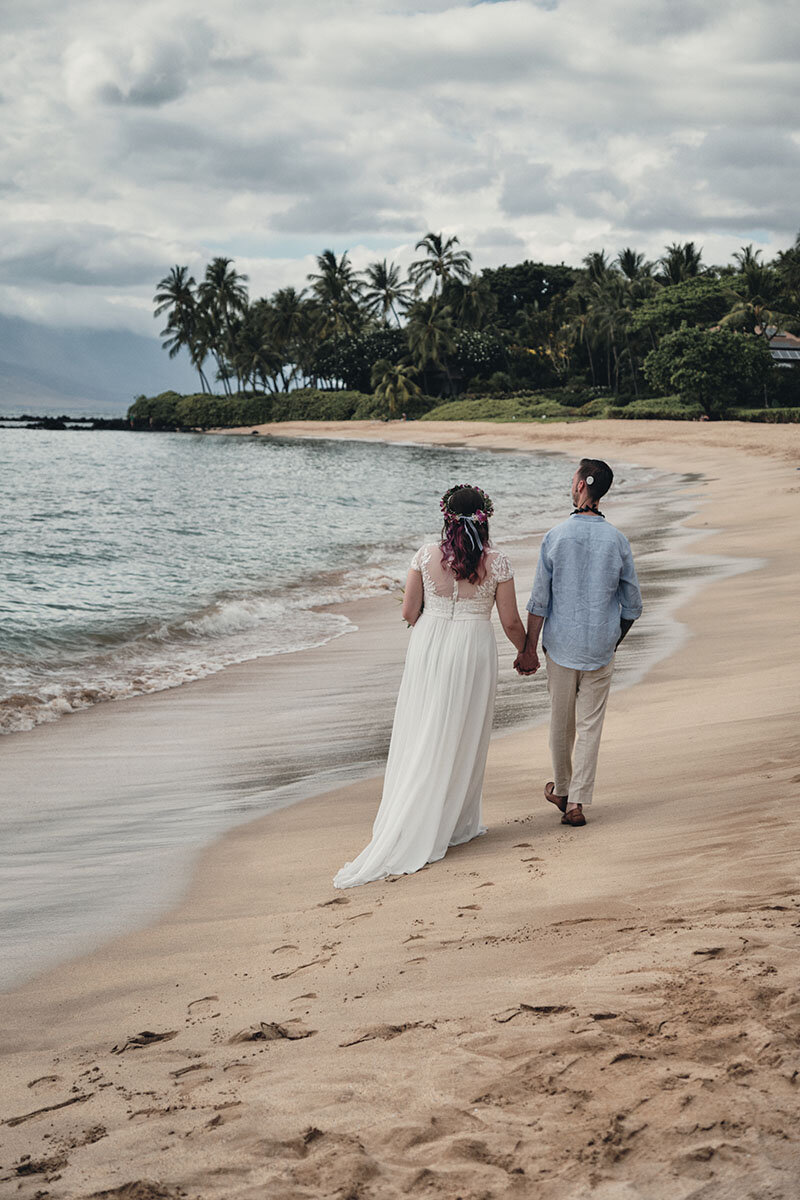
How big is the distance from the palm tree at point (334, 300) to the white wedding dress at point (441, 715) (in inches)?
3330

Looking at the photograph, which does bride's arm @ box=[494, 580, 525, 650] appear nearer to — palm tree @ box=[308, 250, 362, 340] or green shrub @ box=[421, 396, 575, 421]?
green shrub @ box=[421, 396, 575, 421]

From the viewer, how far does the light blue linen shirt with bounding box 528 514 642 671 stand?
474cm

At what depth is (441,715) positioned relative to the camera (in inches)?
181

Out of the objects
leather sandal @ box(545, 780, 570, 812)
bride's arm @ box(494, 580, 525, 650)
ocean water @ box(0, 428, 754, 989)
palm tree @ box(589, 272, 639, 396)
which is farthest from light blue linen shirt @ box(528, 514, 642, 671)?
palm tree @ box(589, 272, 639, 396)

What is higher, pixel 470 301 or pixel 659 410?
pixel 470 301

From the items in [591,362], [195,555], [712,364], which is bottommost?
[195,555]

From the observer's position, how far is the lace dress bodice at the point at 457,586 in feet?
15.2

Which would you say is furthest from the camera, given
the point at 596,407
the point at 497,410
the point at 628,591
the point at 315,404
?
the point at 315,404

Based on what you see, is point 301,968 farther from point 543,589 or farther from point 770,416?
point 770,416

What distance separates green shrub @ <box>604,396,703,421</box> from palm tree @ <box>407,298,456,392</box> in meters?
18.5

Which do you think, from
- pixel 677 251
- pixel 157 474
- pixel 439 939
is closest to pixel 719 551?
pixel 439 939

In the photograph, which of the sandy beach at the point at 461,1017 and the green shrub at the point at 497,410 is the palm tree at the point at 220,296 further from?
the sandy beach at the point at 461,1017

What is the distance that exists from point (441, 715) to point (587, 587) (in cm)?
95

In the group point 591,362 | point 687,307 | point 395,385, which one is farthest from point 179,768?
point 395,385
